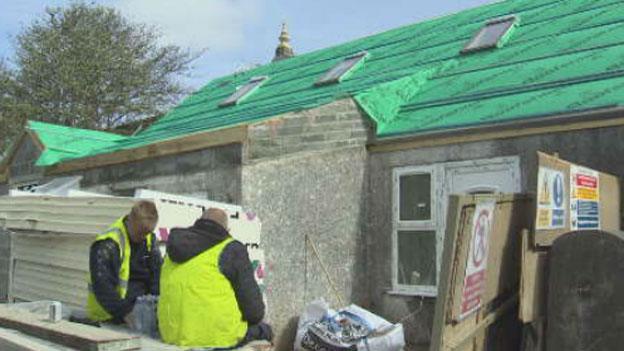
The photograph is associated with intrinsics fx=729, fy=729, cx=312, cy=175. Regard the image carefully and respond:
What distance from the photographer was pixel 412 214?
957cm

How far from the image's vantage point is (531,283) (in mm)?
5184

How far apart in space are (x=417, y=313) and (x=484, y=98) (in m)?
2.89

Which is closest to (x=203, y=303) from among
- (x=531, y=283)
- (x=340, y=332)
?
(x=340, y=332)

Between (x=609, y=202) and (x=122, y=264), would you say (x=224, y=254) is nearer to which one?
(x=122, y=264)

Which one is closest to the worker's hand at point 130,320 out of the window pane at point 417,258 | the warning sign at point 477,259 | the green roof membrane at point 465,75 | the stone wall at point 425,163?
the warning sign at point 477,259

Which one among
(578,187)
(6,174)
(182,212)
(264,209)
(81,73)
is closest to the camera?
(578,187)

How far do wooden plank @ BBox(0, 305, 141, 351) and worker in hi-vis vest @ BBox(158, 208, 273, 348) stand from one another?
1.24 feet

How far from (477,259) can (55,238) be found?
5.45 m

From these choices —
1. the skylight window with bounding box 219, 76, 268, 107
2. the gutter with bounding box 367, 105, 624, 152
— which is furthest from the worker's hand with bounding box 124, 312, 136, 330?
the skylight window with bounding box 219, 76, 268, 107

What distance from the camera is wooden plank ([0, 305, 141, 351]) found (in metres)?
4.51

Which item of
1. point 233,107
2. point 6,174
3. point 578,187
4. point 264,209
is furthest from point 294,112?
point 6,174

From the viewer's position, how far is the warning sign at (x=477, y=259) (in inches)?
192

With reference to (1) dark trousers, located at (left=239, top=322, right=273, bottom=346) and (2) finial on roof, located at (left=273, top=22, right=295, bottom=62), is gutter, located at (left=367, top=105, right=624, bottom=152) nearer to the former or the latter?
(1) dark trousers, located at (left=239, top=322, right=273, bottom=346)

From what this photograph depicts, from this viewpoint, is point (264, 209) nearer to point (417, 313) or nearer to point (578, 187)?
point (417, 313)
